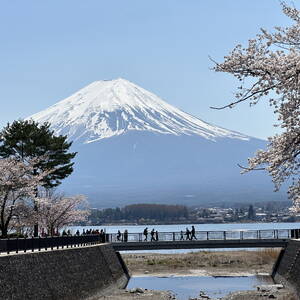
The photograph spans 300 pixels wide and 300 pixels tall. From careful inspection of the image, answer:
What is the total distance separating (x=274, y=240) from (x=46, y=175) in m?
20.3

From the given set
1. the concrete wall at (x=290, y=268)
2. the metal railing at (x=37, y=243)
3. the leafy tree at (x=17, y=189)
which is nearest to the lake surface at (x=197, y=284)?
the concrete wall at (x=290, y=268)

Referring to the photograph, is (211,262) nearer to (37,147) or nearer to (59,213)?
(59,213)

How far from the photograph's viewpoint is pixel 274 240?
193 feet

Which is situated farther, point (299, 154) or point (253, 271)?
point (253, 271)

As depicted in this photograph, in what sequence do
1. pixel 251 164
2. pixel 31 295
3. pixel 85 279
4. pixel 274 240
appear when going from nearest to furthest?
pixel 251 164 → pixel 31 295 → pixel 85 279 → pixel 274 240

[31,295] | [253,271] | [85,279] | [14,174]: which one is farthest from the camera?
[253,271]

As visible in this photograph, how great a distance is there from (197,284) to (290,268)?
28.1ft

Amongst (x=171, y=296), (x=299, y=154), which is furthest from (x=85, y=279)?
(x=299, y=154)

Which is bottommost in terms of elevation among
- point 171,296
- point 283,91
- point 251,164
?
point 171,296

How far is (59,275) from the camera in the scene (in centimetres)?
3475

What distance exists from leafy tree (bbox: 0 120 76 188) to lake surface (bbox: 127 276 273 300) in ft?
38.5

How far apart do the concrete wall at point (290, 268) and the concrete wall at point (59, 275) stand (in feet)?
39.6

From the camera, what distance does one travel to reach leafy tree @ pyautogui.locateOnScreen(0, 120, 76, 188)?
58.3 m

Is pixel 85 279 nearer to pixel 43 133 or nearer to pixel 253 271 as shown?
pixel 43 133
